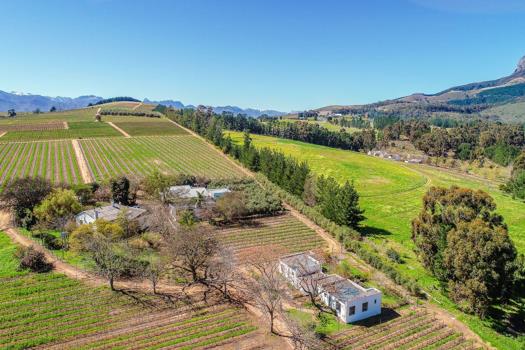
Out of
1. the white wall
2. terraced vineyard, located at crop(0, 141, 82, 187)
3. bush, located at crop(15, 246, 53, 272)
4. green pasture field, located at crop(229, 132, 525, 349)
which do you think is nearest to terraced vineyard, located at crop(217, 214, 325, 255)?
green pasture field, located at crop(229, 132, 525, 349)

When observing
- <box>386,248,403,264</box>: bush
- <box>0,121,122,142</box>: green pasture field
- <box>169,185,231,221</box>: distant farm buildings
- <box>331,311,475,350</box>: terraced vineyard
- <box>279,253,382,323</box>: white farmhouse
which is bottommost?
<box>331,311,475,350</box>: terraced vineyard

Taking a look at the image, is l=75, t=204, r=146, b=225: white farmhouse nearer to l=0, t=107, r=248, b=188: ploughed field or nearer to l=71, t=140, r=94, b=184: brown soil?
l=71, t=140, r=94, b=184: brown soil

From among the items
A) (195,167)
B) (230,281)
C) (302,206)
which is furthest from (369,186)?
(230,281)

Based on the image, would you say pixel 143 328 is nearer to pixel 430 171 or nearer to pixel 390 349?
pixel 390 349

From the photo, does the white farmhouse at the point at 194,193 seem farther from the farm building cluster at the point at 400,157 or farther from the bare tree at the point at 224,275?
the farm building cluster at the point at 400,157

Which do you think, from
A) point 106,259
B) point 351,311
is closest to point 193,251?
point 106,259

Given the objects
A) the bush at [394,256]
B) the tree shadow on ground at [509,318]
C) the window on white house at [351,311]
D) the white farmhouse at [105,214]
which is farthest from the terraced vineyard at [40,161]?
the tree shadow on ground at [509,318]

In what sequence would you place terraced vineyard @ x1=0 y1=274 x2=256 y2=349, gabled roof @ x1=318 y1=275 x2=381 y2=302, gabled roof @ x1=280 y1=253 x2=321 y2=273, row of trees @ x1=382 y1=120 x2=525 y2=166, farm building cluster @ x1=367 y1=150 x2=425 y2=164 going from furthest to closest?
farm building cluster @ x1=367 y1=150 x2=425 y2=164, row of trees @ x1=382 y1=120 x2=525 y2=166, gabled roof @ x1=280 y1=253 x2=321 y2=273, gabled roof @ x1=318 y1=275 x2=381 y2=302, terraced vineyard @ x1=0 y1=274 x2=256 y2=349
